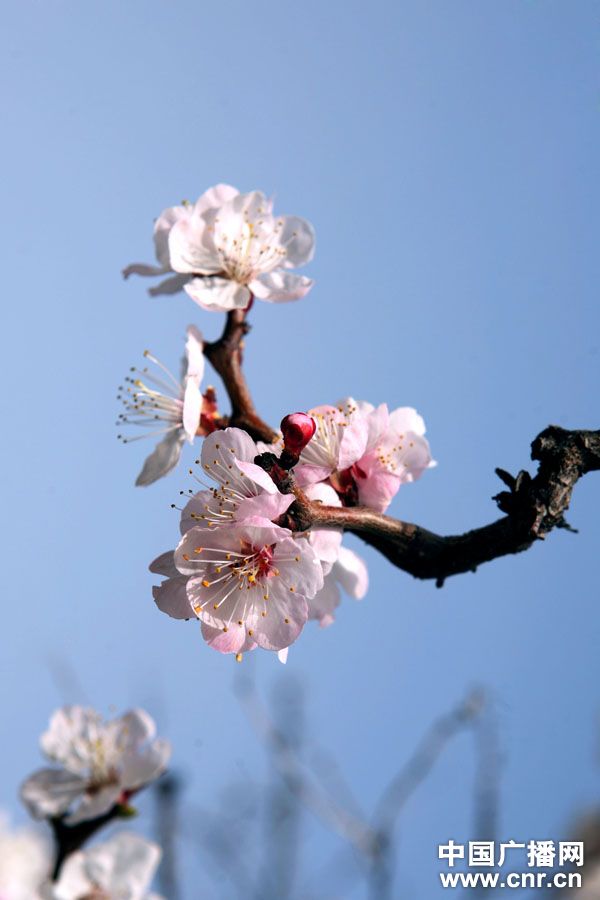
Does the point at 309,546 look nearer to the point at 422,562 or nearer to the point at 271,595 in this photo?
the point at 271,595

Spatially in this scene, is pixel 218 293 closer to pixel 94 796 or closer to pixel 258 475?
pixel 258 475

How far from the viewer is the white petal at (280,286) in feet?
5.80

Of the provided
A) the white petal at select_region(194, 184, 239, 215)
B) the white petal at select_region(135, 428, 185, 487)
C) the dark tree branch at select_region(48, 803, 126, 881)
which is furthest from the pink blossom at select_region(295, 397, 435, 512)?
the dark tree branch at select_region(48, 803, 126, 881)

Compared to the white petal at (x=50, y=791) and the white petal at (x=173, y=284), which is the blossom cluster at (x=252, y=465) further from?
the white petal at (x=50, y=791)

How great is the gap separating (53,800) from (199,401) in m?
0.99

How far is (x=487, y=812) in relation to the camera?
2.86 m

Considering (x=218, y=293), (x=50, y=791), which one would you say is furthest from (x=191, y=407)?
(x=50, y=791)

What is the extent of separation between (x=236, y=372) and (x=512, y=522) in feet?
1.96

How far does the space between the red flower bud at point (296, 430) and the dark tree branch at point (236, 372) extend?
0.32 meters

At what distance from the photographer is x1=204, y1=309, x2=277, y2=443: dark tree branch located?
61.8 inches

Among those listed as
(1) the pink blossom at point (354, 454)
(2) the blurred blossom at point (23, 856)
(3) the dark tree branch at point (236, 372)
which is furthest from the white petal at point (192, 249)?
(2) the blurred blossom at point (23, 856)

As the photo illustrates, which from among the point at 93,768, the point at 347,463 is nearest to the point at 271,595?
the point at 347,463

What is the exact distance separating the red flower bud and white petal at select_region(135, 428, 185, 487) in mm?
437

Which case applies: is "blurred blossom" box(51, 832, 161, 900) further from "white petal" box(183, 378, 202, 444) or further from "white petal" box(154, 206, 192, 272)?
"white petal" box(154, 206, 192, 272)
